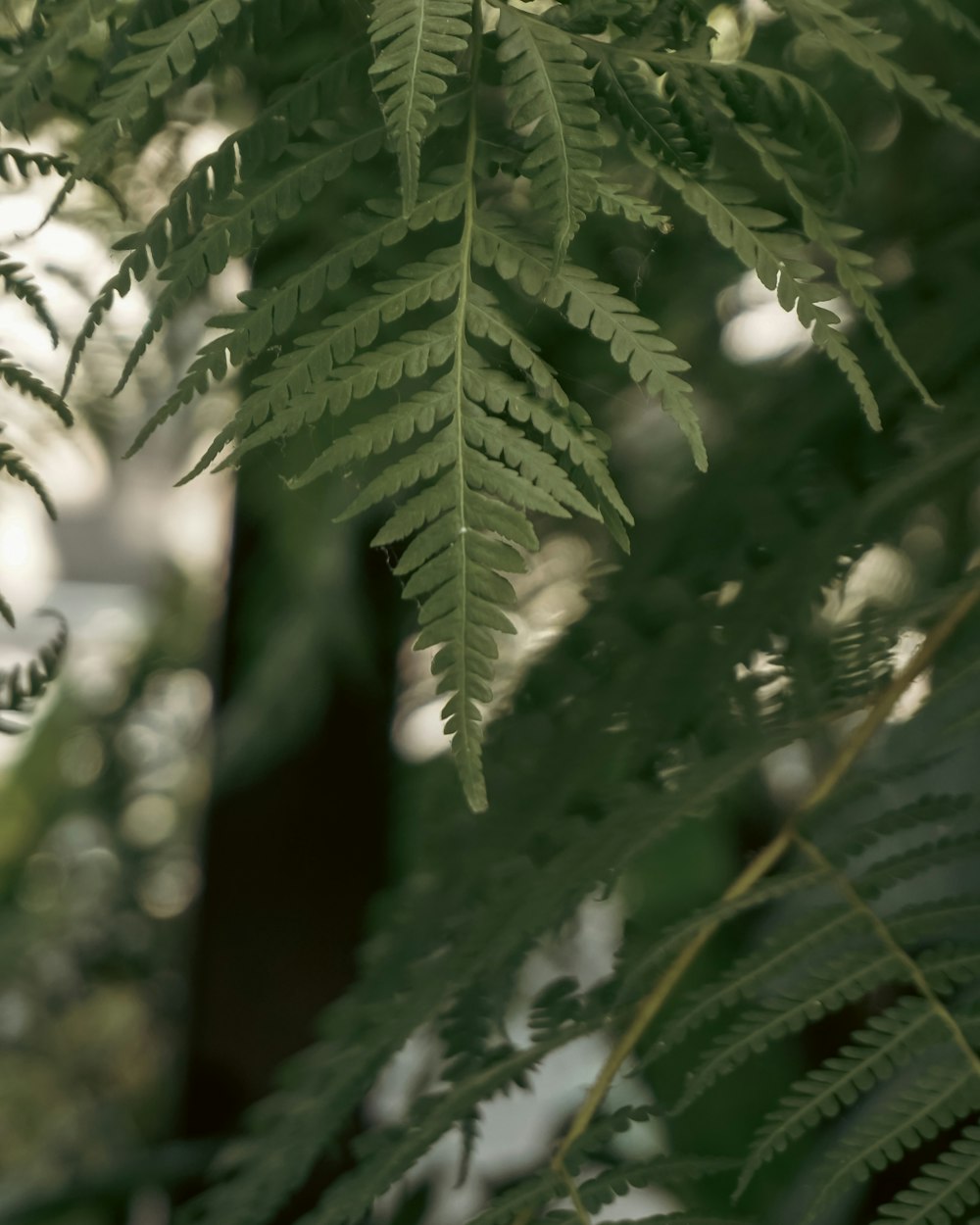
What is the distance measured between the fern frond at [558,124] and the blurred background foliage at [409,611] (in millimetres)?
82

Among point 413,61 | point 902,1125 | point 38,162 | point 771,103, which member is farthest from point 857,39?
point 902,1125

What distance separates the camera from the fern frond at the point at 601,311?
0.34 m

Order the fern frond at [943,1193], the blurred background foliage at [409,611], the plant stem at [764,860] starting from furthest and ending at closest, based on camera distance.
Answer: the blurred background foliage at [409,611] < the plant stem at [764,860] < the fern frond at [943,1193]

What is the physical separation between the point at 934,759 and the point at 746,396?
478 millimetres

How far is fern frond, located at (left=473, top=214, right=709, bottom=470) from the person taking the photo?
34 centimetres

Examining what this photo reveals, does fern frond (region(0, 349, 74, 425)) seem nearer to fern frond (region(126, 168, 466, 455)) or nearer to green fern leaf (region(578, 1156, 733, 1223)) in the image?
fern frond (region(126, 168, 466, 455))

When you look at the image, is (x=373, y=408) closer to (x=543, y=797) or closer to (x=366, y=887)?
(x=543, y=797)

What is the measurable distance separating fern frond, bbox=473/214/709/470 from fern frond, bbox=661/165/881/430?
0.11 feet

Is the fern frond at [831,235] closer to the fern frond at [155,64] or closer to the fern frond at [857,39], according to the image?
the fern frond at [857,39]

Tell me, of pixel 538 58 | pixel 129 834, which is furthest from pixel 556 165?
Result: pixel 129 834

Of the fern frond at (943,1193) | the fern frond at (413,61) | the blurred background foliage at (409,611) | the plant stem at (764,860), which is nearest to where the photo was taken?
the fern frond at (413,61)

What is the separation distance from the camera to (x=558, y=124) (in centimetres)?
32

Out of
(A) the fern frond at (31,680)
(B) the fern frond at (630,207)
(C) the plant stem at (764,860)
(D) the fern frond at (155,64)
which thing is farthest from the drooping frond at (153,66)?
(C) the plant stem at (764,860)

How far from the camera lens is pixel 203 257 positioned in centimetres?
35
